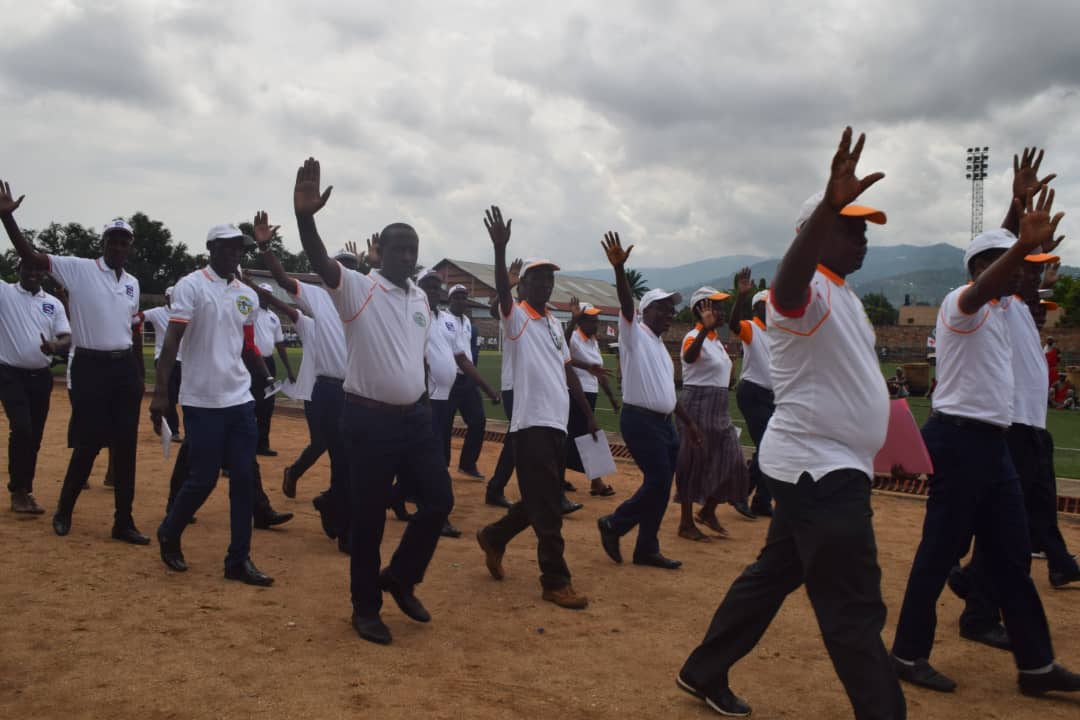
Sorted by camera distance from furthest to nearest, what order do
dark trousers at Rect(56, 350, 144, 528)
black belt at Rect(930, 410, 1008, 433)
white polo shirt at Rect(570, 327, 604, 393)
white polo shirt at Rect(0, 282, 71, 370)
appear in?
white polo shirt at Rect(570, 327, 604, 393)
white polo shirt at Rect(0, 282, 71, 370)
dark trousers at Rect(56, 350, 144, 528)
black belt at Rect(930, 410, 1008, 433)

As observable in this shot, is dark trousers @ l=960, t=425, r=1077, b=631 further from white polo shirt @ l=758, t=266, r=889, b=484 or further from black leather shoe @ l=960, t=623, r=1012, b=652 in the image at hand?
white polo shirt @ l=758, t=266, r=889, b=484

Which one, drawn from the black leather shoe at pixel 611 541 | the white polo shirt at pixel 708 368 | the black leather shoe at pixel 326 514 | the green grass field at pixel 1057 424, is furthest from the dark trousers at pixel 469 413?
the black leather shoe at pixel 611 541

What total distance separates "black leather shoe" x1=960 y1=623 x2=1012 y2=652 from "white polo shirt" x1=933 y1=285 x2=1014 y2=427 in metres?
1.35

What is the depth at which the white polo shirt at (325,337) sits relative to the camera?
6734mm

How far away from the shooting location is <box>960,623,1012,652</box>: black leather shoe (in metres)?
4.74

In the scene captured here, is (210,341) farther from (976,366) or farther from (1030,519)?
(1030,519)

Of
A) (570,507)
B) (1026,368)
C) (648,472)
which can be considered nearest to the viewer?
(1026,368)

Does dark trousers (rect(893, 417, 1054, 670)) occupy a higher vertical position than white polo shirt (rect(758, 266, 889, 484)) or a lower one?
lower

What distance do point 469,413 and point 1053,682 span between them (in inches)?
251

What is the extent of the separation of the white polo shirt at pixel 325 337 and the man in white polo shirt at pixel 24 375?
223cm

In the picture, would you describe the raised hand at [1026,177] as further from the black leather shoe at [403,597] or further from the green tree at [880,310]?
the green tree at [880,310]

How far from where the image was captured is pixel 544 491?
17.6 feet

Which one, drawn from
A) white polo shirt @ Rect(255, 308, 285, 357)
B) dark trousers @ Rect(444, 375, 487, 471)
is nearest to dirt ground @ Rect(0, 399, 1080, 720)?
dark trousers @ Rect(444, 375, 487, 471)

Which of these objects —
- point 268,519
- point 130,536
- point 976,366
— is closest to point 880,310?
point 268,519
